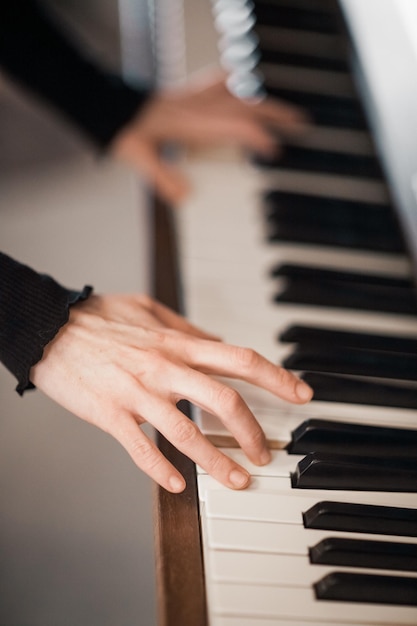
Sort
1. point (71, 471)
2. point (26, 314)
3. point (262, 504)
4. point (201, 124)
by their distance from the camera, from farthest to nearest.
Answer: point (201, 124) < point (71, 471) < point (26, 314) < point (262, 504)

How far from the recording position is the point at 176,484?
76 cm

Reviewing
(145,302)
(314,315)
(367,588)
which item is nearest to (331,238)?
(314,315)

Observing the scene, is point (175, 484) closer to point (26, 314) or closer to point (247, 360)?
point (247, 360)

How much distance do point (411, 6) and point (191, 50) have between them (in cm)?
78

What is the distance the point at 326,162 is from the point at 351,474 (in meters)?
0.81

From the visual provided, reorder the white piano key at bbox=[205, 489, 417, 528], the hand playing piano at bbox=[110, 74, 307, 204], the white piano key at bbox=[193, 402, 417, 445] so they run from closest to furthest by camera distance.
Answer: the white piano key at bbox=[205, 489, 417, 528] < the white piano key at bbox=[193, 402, 417, 445] < the hand playing piano at bbox=[110, 74, 307, 204]

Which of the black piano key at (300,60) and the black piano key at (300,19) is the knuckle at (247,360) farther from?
the black piano key at (300,19)

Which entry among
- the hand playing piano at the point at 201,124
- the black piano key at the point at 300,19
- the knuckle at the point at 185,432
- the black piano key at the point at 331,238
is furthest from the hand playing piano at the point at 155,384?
the black piano key at the point at 300,19

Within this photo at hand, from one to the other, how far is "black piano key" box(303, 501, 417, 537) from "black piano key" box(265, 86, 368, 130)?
0.92 m

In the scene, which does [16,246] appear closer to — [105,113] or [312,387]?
[105,113]

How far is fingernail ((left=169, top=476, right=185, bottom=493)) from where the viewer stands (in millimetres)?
754

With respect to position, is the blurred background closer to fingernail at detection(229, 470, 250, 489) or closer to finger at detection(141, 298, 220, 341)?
finger at detection(141, 298, 220, 341)

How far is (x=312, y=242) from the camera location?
1.25 metres

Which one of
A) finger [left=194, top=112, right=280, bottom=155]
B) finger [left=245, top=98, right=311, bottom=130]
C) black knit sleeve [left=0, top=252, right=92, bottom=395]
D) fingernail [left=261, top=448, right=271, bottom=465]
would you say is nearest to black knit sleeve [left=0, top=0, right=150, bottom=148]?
finger [left=194, top=112, right=280, bottom=155]
